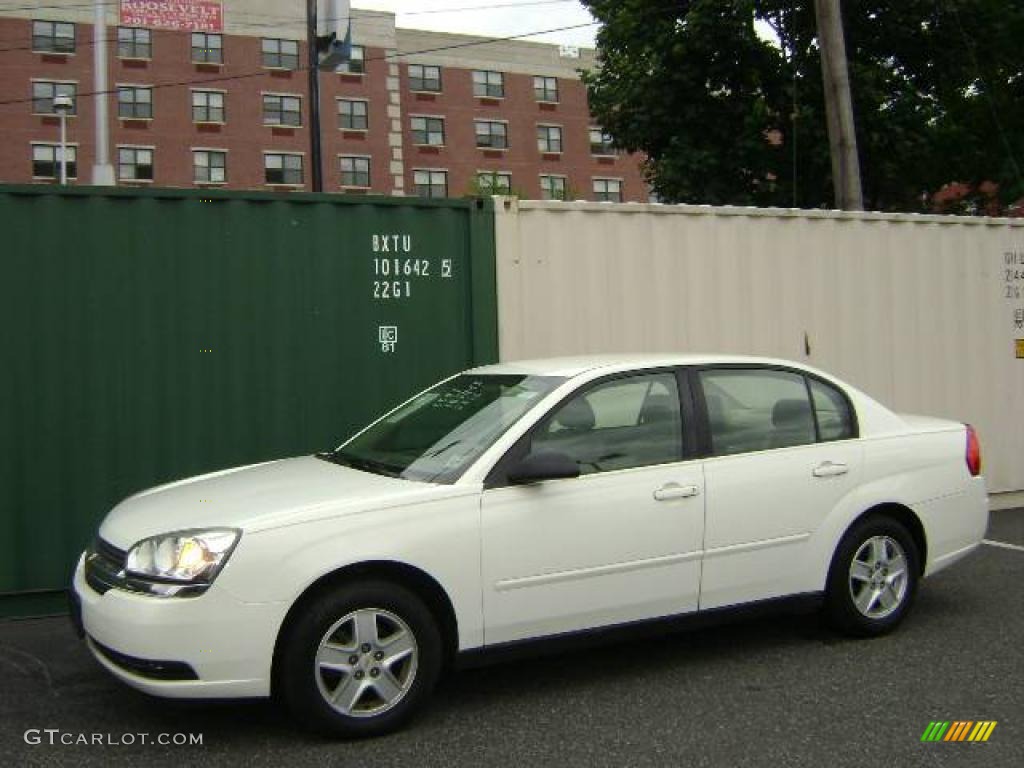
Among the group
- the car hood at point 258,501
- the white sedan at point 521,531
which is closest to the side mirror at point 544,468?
the white sedan at point 521,531

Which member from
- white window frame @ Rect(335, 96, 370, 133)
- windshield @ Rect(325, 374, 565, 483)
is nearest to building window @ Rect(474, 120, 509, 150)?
white window frame @ Rect(335, 96, 370, 133)

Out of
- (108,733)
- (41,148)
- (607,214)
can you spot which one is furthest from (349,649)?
(41,148)

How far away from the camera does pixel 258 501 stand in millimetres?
4043

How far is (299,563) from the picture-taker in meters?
3.78

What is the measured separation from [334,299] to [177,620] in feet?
11.7

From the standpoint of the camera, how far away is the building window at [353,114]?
49875 mm

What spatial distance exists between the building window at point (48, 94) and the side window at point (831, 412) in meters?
46.2

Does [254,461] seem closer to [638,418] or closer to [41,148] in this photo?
[638,418]

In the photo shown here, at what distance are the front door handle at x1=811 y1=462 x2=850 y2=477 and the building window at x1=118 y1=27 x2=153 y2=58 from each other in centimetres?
4843

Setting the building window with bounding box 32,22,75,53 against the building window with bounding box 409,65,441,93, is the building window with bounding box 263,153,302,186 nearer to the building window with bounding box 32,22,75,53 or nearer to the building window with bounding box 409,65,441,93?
the building window with bounding box 409,65,441,93

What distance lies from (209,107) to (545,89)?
18752mm

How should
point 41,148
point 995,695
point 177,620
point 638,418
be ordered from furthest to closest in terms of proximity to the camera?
point 41,148, point 638,418, point 995,695, point 177,620

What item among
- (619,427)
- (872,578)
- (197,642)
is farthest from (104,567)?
(872,578)

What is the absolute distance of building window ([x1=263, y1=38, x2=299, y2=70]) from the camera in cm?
4888
